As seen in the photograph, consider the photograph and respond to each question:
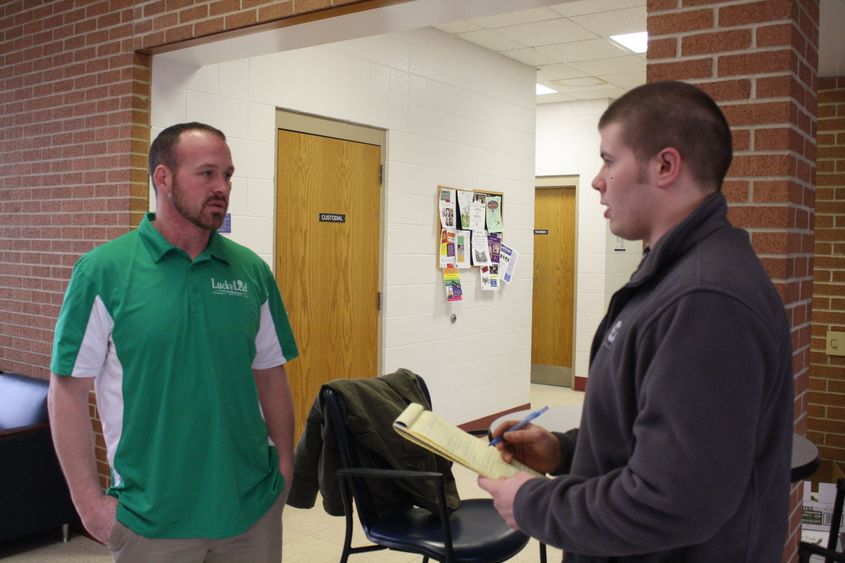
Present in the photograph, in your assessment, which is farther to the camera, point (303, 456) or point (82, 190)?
point (82, 190)

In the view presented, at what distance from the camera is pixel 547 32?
5.46m

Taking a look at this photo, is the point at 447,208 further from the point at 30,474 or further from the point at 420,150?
the point at 30,474

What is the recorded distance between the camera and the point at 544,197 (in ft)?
27.2

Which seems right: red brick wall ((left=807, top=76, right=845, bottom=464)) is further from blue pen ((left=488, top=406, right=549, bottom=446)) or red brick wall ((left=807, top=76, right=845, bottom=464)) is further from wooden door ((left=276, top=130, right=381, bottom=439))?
blue pen ((left=488, top=406, right=549, bottom=446))

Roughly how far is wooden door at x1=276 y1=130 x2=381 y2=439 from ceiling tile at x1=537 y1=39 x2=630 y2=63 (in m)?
1.88

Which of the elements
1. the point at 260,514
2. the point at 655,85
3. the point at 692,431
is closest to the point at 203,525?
the point at 260,514

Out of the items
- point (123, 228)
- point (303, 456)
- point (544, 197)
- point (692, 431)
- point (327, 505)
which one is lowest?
point (327, 505)

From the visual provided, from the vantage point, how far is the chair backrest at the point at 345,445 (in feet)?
8.09

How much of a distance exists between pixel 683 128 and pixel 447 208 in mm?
4492

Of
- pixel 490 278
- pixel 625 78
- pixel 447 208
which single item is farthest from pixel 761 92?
pixel 625 78

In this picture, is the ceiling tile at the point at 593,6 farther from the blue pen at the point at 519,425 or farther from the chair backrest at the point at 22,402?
the blue pen at the point at 519,425

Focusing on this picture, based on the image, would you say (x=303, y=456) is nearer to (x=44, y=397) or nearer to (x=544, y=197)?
(x=44, y=397)

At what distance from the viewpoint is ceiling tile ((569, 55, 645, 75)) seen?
623 cm

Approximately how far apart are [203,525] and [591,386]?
1.11 meters
